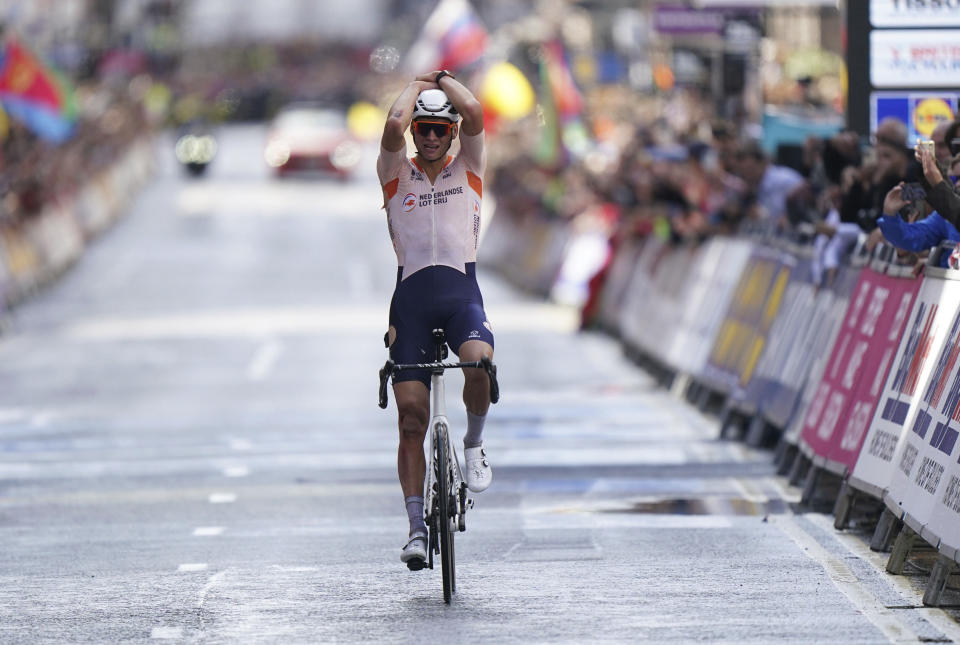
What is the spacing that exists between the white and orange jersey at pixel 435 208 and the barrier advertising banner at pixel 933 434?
2.25 meters

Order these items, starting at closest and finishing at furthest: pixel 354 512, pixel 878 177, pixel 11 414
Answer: pixel 354 512
pixel 878 177
pixel 11 414

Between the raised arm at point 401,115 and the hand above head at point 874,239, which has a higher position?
the raised arm at point 401,115

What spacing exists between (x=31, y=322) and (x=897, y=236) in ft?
64.0

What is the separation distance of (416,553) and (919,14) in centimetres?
926

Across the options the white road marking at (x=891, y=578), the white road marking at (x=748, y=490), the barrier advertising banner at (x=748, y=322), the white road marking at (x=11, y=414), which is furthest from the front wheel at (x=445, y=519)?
the white road marking at (x=11, y=414)

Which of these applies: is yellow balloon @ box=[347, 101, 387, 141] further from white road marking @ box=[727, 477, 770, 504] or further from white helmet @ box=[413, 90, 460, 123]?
white helmet @ box=[413, 90, 460, 123]

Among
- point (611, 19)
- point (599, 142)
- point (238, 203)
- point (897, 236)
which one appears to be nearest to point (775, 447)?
point (897, 236)

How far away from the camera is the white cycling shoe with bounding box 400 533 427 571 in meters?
9.06

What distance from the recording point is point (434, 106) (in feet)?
30.4

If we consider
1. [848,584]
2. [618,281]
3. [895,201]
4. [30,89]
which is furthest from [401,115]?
[30,89]

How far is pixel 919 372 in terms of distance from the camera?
1023cm

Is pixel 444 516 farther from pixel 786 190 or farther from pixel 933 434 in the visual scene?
pixel 786 190

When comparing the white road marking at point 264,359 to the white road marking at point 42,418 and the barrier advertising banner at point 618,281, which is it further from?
the barrier advertising banner at point 618,281

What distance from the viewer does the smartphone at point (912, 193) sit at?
10.6 m
